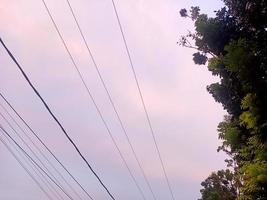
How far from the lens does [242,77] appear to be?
9.17 m

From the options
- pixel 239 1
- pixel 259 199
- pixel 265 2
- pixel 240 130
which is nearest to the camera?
pixel 259 199

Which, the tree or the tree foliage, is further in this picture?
the tree

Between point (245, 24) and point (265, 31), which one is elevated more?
point (245, 24)

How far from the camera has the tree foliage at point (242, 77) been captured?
8742mm

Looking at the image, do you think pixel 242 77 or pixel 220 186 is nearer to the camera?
pixel 242 77

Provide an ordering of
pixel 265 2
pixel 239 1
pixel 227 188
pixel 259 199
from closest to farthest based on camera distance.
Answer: pixel 259 199, pixel 265 2, pixel 239 1, pixel 227 188

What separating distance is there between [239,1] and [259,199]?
7.47 m

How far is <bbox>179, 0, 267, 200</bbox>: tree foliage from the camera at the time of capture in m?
8.74

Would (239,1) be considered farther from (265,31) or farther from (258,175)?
(258,175)

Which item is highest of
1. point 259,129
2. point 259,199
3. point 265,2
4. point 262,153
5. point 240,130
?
point 265,2

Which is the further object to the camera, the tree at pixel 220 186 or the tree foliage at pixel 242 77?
the tree at pixel 220 186

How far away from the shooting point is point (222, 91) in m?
11.9

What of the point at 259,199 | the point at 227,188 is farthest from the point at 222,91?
the point at 227,188

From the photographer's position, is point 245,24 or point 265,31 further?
point 245,24
